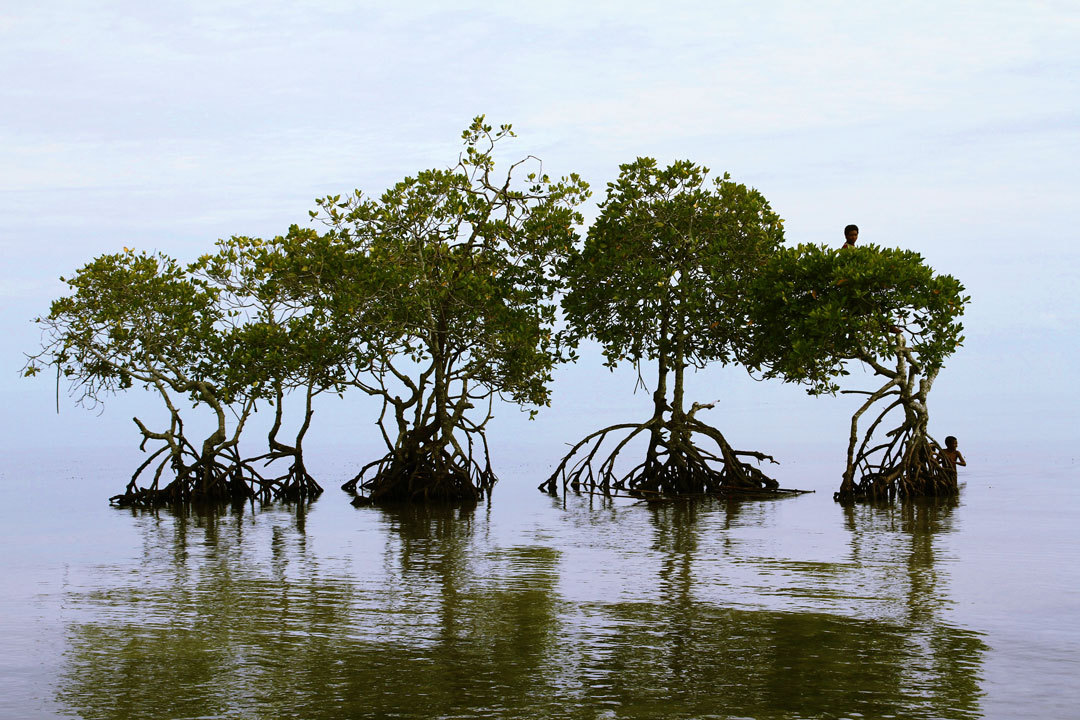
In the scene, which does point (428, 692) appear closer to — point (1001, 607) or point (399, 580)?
point (399, 580)

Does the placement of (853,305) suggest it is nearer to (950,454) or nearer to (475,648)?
(950,454)

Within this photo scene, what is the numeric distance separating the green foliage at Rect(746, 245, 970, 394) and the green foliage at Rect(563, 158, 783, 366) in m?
1.87

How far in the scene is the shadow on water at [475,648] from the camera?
8938 millimetres

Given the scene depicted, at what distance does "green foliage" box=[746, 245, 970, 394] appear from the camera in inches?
913

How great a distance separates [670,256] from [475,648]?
17.4 meters

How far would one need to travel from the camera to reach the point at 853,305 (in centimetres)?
2377

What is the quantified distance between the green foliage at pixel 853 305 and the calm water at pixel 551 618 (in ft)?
11.9

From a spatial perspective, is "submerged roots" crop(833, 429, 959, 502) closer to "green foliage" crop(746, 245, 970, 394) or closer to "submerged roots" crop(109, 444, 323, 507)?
"green foliage" crop(746, 245, 970, 394)

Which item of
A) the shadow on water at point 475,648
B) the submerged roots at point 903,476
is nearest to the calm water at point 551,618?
the shadow on water at point 475,648

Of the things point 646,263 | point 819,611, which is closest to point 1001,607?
point 819,611

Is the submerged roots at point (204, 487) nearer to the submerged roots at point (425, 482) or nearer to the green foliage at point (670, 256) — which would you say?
the submerged roots at point (425, 482)

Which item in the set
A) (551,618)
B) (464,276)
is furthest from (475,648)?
(464,276)

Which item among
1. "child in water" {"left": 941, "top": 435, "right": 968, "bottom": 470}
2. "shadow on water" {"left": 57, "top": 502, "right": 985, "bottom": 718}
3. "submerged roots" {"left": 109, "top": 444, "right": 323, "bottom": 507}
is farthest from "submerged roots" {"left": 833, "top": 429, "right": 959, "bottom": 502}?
"submerged roots" {"left": 109, "top": 444, "right": 323, "bottom": 507}

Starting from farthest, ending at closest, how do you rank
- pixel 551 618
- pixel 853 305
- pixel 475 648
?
pixel 853 305
pixel 551 618
pixel 475 648
